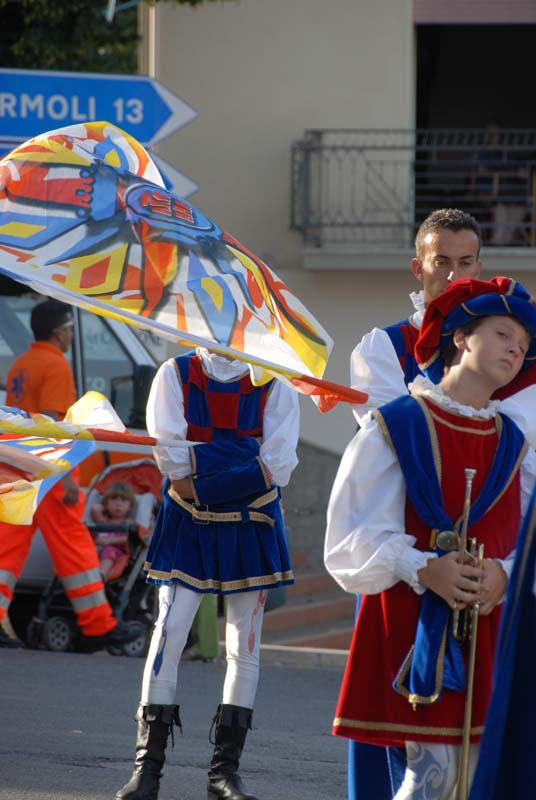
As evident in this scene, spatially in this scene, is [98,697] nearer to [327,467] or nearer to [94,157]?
[94,157]

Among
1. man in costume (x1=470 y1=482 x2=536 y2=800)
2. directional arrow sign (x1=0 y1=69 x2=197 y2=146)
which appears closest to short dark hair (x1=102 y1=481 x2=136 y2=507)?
directional arrow sign (x1=0 y1=69 x2=197 y2=146)

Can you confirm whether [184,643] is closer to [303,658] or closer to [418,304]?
[418,304]

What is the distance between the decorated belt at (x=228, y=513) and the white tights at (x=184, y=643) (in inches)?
10.4

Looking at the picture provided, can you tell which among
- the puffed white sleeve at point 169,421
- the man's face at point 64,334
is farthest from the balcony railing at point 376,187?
the puffed white sleeve at point 169,421

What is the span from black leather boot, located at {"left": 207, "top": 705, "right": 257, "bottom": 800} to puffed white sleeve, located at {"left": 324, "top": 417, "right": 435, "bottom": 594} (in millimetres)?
1630

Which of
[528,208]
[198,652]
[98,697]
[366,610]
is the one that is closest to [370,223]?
[528,208]

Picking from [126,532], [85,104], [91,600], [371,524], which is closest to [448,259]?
[371,524]

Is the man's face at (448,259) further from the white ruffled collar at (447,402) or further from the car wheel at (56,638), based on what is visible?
the car wheel at (56,638)

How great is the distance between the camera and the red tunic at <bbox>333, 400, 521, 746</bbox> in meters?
3.95

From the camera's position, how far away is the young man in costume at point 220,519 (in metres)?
5.39

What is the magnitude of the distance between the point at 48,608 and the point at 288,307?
531 centimetres

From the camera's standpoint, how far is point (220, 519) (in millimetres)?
5500

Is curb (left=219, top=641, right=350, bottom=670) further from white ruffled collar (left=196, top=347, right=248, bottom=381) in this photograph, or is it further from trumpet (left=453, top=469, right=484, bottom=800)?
trumpet (left=453, top=469, right=484, bottom=800)

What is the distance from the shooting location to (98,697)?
796 centimetres
